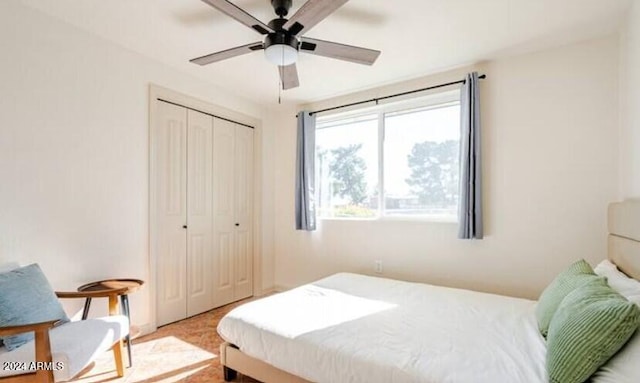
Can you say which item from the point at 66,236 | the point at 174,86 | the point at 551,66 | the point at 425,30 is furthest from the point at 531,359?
the point at 174,86

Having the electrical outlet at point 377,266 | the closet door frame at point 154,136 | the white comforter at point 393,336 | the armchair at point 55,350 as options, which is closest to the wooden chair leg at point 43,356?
the armchair at point 55,350

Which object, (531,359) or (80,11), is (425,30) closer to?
(531,359)

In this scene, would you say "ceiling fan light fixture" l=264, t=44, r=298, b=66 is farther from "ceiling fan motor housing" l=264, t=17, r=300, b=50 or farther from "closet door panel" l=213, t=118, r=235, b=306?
"closet door panel" l=213, t=118, r=235, b=306

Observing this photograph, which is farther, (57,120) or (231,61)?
(231,61)

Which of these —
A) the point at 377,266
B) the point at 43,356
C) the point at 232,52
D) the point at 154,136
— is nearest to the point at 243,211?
the point at 154,136

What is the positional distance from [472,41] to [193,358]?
316 cm

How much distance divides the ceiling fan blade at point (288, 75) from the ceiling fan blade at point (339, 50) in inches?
9.2

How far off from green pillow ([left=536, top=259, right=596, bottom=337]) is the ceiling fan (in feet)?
5.51

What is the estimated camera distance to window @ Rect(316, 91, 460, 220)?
10.0 ft

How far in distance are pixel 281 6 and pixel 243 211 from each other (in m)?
2.45

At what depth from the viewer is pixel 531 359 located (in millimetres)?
1352

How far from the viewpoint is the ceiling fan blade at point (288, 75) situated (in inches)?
91.6

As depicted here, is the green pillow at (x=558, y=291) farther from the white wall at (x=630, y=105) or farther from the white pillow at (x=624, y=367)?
the white wall at (x=630, y=105)

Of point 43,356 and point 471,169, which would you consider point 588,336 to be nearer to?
point 471,169
